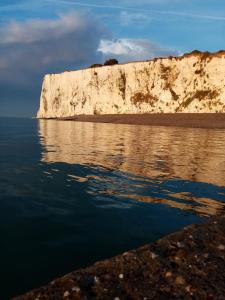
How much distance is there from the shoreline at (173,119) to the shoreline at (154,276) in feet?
189

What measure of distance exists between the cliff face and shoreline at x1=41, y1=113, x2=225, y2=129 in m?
4.09

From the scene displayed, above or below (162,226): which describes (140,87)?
above

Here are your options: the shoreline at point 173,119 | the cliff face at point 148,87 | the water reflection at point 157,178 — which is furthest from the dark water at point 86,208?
the cliff face at point 148,87

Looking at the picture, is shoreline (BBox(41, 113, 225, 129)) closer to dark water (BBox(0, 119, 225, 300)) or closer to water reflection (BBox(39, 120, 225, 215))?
water reflection (BBox(39, 120, 225, 215))

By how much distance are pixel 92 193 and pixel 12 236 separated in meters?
4.40

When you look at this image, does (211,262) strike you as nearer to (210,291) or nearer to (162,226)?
(210,291)

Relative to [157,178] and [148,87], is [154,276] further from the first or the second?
[148,87]

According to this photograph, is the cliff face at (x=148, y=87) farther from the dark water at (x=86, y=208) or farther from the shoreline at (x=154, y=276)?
the shoreline at (x=154, y=276)

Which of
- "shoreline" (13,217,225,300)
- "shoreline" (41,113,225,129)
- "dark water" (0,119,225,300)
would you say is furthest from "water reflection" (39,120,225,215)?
"shoreline" (41,113,225,129)

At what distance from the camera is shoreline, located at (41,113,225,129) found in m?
63.5

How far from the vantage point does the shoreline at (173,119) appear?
63.5 meters

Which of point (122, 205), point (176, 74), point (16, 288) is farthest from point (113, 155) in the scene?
point (176, 74)

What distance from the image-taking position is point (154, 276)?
5.05 m

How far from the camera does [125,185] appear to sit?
13.3 meters
